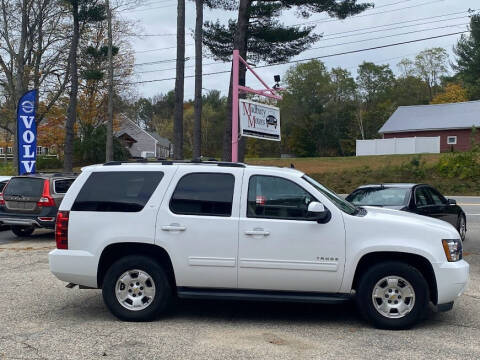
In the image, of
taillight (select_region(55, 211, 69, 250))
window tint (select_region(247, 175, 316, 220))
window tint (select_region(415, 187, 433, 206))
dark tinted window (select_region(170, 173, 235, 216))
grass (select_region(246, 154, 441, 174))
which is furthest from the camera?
grass (select_region(246, 154, 441, 174))

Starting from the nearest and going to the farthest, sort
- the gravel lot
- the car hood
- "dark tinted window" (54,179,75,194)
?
the gravel lot, the car hood, "dark tinted window" (54,179,75,194)

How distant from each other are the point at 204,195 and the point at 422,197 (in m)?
6.05

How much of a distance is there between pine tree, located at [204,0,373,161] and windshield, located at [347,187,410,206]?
11992 mm

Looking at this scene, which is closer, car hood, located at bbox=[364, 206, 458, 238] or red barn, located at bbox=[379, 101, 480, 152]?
car hood, located at bbox=[364, 206, 458, 238]

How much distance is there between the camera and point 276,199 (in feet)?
20.6

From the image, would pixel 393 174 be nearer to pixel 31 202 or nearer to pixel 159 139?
pixel 31 202

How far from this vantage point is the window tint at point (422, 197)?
1059cm

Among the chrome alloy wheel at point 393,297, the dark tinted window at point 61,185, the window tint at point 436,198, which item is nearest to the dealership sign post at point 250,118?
the dark tinted window at point 61,185

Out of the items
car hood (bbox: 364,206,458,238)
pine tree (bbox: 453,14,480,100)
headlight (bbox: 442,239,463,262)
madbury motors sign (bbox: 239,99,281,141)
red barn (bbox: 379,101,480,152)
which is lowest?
headlight (bbox: 442,239,463,262)

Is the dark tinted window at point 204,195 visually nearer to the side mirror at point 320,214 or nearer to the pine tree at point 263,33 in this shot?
the side mirror at point 320,214

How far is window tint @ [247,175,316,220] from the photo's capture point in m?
6.19

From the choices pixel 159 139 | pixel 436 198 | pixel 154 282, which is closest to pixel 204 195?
pixel 154 282

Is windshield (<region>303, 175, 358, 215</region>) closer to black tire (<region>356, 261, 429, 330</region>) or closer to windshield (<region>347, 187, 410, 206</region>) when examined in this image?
black tire (<region>356, 261, 429, 330</region>)

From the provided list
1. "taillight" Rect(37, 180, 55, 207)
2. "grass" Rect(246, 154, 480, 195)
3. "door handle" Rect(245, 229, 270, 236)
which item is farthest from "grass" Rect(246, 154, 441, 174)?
"door handle" Rect(245, 229, 270, 236)
